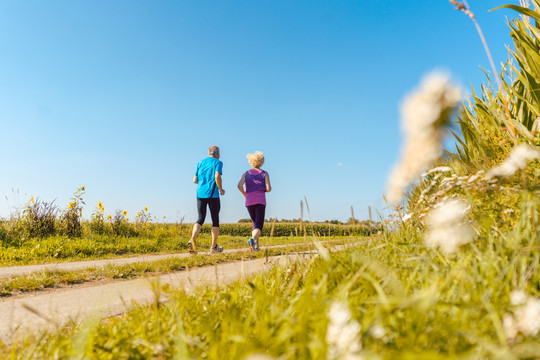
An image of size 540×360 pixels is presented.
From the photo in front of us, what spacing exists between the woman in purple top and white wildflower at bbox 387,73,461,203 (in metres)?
6.44

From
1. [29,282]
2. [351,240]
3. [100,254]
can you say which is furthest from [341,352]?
[100,254]

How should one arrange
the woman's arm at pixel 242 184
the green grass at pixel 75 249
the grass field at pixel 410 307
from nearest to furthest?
the grass field at pixel 410 307 → the green grass at pixel 75 249 → the woman's arm at pixel 242 184

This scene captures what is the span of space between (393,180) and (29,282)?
14.7ft

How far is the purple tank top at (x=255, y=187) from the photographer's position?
753 centimetres

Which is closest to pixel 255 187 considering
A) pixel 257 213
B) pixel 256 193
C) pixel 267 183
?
pixel 256 193

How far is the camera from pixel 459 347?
1200 millimetres

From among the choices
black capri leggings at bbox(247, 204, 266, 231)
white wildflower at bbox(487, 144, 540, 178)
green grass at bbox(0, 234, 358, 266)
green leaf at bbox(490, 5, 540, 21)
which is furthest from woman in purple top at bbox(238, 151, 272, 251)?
white wildflower at bbox(487, 144, 540, 178)

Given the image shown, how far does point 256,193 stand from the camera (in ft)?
24.8

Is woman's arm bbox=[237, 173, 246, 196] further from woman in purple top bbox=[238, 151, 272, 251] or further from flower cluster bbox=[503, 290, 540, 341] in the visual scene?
flower cluster bbox=[503, 290, 540, 341]

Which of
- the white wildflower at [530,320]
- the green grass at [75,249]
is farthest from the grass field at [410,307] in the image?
the green grass at [75,249]

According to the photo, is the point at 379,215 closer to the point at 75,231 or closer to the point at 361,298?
the point at 361,298

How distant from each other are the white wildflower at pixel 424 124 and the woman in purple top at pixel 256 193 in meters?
6.44

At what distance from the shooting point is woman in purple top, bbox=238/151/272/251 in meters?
7.52

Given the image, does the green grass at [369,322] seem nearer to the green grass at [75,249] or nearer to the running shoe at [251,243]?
the green grass at [75,249]
